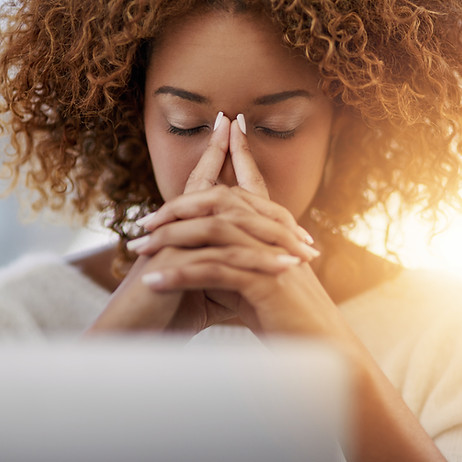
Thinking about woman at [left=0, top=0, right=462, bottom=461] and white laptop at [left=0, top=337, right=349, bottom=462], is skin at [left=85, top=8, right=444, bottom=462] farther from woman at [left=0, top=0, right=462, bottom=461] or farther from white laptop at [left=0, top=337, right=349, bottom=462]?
white laptop at [left=0, top=337, right=349, bottom=462]

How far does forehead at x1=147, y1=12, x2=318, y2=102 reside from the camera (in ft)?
3.26

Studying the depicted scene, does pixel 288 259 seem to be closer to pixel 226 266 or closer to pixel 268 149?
pixel 226 266

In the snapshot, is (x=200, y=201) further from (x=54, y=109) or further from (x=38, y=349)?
(x=54, y=109)

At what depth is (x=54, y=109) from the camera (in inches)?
51.9

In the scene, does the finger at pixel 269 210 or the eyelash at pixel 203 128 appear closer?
the finger at pixel 269 210

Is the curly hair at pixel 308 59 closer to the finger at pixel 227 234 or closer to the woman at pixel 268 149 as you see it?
the woman at pixel 268 149

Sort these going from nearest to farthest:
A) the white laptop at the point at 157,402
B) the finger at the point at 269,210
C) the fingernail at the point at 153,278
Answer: the white laptop at the point at 157,402 → the fingernail at the point at 153,278 → the finger at the point at 269,210

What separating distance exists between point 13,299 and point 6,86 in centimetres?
48

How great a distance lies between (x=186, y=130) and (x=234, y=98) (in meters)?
0.11

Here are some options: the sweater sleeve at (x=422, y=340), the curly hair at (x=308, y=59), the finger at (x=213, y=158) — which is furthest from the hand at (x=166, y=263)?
the sweater sleeve at (x=422, y=340)

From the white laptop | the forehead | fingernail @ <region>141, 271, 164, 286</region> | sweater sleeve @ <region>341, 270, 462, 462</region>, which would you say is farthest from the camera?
sweater sleeve @ <region>341, 270, 462, 462</region>

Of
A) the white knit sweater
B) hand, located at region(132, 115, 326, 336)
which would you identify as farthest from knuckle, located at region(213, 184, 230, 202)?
the white knit sweater

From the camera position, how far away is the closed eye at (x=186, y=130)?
1057 millimetres

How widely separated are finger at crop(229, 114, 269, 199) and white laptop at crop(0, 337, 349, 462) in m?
0.52
